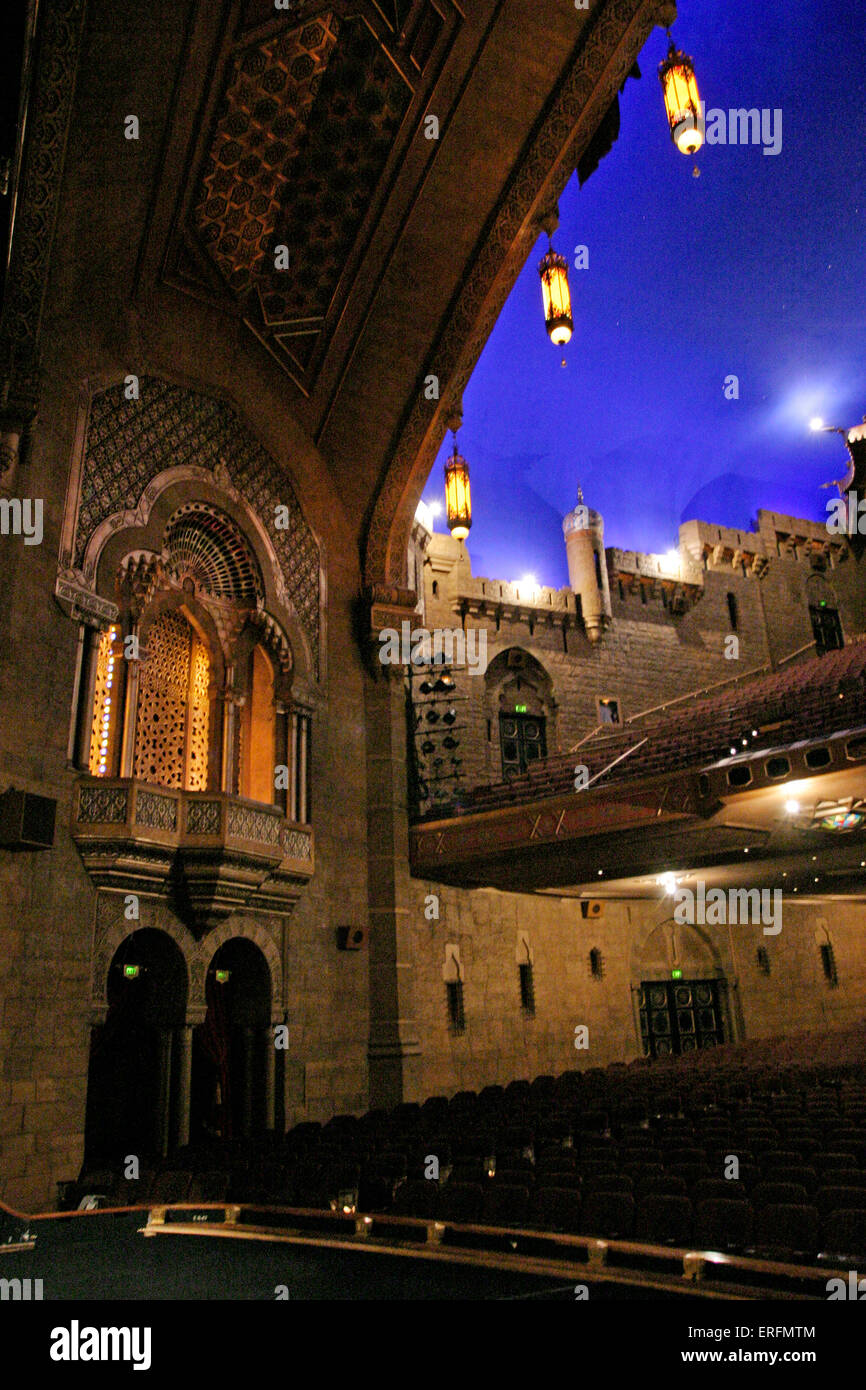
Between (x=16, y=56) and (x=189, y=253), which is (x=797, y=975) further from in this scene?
(x=16, y=56)

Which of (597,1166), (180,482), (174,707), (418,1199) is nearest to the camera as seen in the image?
(418,1199)

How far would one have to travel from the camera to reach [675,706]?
81.3ft

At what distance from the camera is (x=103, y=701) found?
507 inches

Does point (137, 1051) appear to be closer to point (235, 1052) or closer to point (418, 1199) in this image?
point (235, 1052)

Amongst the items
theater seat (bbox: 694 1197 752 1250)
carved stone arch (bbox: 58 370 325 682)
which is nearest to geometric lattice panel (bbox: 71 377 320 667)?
carved stone arch (bbox: 58 370 325 682)

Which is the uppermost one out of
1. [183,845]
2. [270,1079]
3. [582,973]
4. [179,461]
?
[179,461]

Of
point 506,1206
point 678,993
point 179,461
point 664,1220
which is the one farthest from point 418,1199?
point 678,993

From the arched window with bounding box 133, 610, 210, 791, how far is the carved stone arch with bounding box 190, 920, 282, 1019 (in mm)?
2290

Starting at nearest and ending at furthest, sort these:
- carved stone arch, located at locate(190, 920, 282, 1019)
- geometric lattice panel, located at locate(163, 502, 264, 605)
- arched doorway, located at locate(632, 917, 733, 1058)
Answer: carved stone arch, located at locate(190, 920, 282, 1019) < geometric lattice panel, located at locate(163, 502, 264, 605) < arched doorway, located at locate(632, 917, 733, 1058)

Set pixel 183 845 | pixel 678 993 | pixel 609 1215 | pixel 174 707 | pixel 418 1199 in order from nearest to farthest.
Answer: pixel 609 1215 < pixel 418 1199 < pixel 183 845 < pixel 174 707 < pixel 678 993

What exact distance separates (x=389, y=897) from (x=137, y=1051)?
15.3 ft

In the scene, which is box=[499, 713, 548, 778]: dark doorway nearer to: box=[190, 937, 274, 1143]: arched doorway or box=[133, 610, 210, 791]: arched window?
box=[133, 610, 210, 791]: arched window

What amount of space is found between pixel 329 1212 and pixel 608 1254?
2.30 metres

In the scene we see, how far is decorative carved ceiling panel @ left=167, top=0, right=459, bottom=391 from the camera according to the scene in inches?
519
